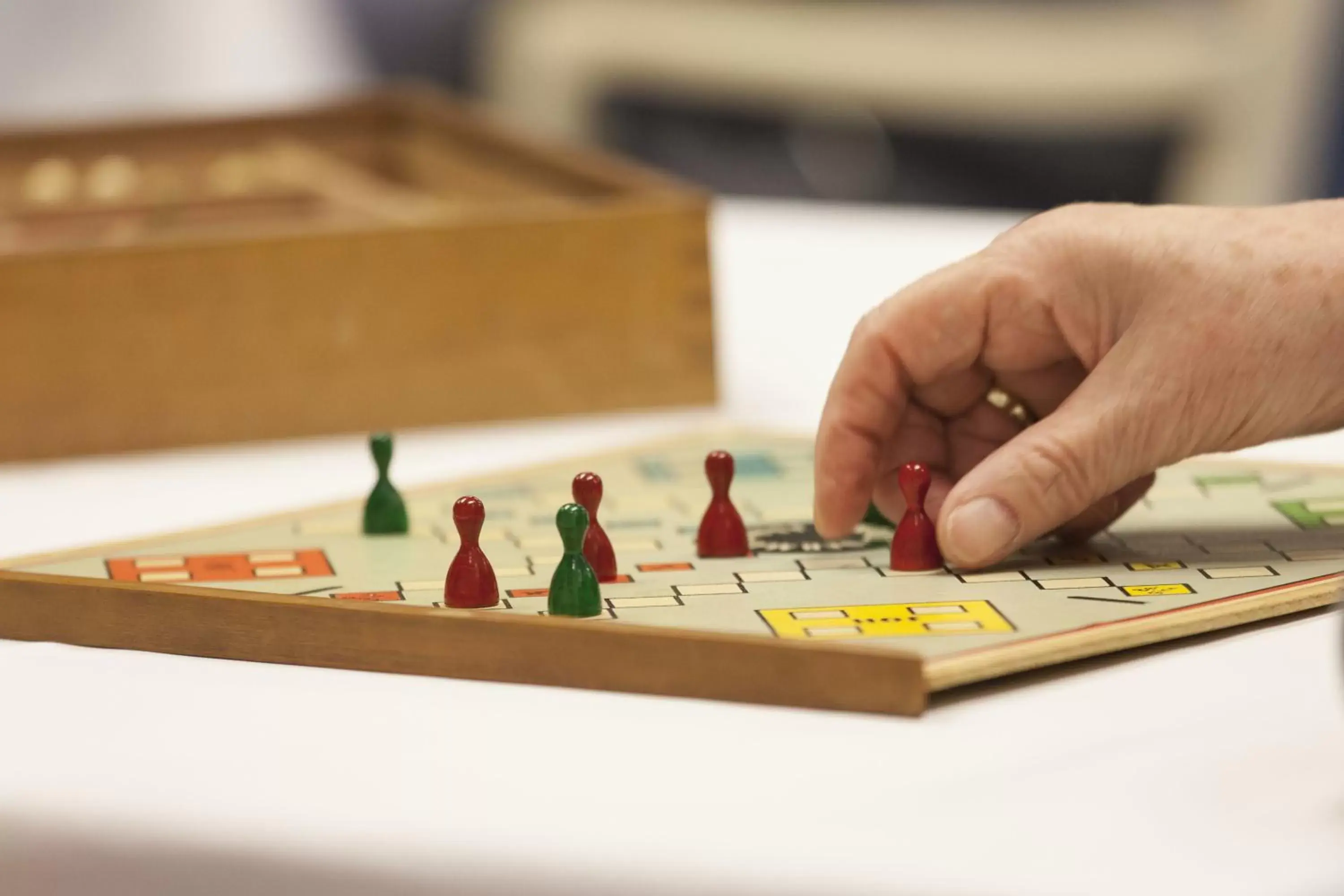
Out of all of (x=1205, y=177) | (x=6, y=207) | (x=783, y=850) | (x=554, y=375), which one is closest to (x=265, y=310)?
(x=554, y=375)

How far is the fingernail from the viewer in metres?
0.76

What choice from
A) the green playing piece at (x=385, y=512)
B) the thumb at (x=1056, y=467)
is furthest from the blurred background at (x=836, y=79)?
the thumb at (x=1056, y=467)

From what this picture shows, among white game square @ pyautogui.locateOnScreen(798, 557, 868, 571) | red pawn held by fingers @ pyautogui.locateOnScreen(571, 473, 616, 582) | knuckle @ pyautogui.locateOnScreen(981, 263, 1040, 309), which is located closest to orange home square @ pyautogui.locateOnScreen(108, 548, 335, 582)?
red pawn held by fingers @ pyautogui.locateOnScreen(571, 473, 616, 582)

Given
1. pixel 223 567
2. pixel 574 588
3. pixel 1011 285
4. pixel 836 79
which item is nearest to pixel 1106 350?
pixel 1011 285

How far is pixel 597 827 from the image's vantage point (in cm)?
58

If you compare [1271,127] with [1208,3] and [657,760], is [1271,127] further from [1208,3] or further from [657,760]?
[657,760]

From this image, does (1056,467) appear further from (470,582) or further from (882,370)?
(470,582)

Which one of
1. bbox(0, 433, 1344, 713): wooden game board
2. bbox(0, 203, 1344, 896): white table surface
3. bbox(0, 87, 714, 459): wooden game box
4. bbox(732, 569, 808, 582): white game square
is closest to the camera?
bbox(0, 203, 1344, 896): white table surface

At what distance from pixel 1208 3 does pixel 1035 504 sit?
256 cm

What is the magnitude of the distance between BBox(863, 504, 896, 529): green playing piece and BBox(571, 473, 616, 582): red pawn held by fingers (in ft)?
0.51

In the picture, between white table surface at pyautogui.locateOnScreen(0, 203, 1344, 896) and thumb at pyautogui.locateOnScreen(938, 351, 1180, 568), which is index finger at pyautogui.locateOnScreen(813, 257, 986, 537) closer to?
thumb at pyautogui.locateOnScreen(938, 351, 1180, 568)

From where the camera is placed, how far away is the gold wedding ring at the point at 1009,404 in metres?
0.88

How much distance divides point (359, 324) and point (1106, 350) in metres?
0.60

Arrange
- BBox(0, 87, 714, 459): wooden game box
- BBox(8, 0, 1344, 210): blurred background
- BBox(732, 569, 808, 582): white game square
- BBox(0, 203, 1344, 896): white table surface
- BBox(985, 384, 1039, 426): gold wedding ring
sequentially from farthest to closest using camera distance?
BBox(8, 0, 1344, 210): blurred background < BBox(0, 87, 714, 459): wooden game box < BBox(985, 384, 1039, 426): gold wedding ring < BBox(732, 569, 808, 582): white game square < BBox(0, 203, 1344, 896): white table surface
